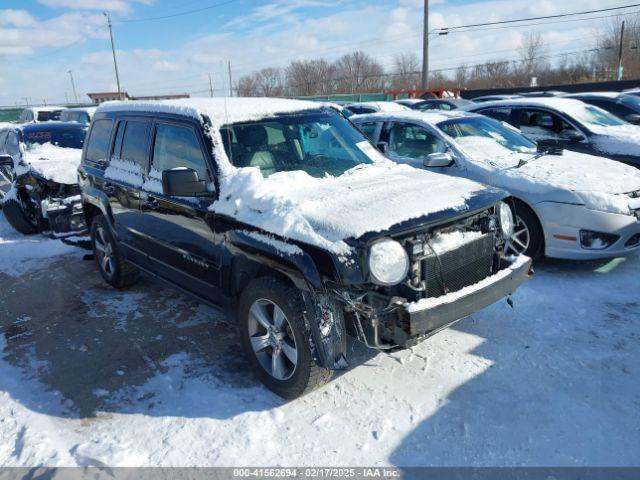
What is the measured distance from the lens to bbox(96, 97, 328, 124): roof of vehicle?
3998 millimetres

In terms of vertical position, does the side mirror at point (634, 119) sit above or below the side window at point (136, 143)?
below

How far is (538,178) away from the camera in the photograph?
5289 mm

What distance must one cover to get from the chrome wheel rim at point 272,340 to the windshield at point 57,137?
24.2ft

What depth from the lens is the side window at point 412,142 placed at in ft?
20.7

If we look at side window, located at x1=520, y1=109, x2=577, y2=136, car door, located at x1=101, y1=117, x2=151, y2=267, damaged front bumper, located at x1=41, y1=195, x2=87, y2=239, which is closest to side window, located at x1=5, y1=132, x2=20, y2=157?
damaged front bumper, located at x1=41, y1=195, x2=87, y2=239

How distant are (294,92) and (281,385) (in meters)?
76.8

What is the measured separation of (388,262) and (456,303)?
576mm

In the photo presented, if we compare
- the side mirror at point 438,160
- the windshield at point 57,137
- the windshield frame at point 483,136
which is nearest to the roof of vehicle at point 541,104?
the windshield frame at point 483,136

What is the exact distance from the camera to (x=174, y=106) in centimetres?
421

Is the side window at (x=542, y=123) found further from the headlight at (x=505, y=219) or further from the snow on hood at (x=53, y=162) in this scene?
the snow on hood at (x=53, y=162)

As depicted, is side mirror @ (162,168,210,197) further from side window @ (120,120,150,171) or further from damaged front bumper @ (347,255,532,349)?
damaged front bumper @ (347,255,532,349)

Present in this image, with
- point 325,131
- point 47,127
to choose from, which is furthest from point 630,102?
point 47,127

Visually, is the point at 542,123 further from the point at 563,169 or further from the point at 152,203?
the point at 152,203

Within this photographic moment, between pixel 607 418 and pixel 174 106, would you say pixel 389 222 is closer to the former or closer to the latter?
pixel 607 418
